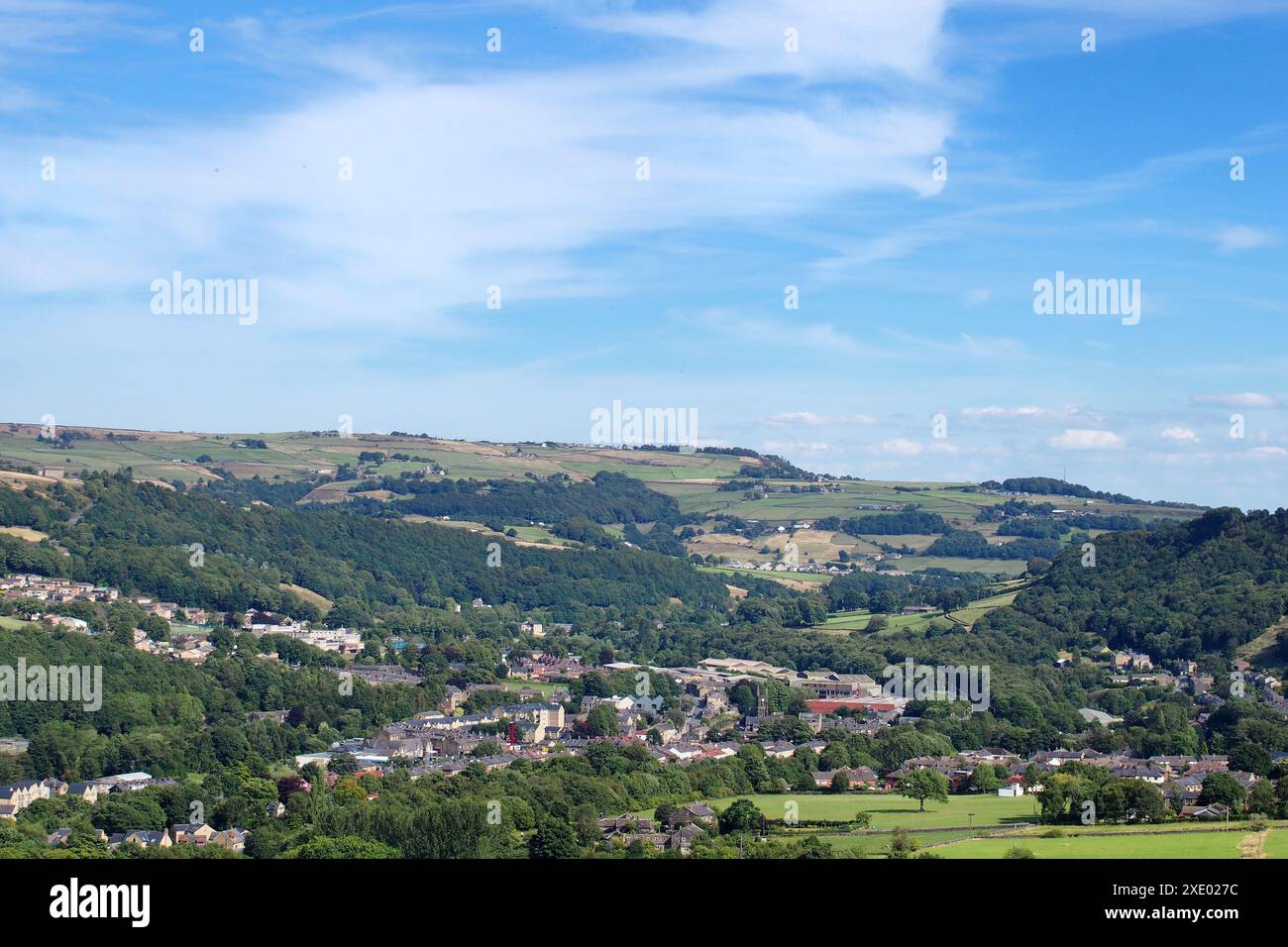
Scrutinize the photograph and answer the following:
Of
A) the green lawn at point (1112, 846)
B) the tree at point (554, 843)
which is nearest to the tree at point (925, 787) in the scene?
the green lawn at point (1112, 846)

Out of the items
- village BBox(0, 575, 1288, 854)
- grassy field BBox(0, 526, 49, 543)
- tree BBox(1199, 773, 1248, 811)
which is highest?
grassy field BBox(0, 526, 49, 543)

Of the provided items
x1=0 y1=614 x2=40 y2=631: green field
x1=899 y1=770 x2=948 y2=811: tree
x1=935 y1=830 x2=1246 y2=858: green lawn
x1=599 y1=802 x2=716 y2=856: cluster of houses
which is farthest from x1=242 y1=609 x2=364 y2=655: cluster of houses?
x1=935 y1=830 x2=1246 y2=858: green lawn

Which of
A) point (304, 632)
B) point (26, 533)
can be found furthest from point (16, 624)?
point (26, 533)

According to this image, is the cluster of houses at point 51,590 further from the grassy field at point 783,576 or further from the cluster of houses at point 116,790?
the grassy field at point 783,576

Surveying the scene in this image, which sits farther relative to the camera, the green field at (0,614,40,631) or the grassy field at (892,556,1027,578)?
the grassy field at (892,556,1027,578)

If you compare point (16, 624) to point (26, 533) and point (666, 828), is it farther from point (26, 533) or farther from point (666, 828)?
point (666, 828)

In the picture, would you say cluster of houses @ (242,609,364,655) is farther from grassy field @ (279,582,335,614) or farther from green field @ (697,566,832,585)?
green field @ (697,566,832,585)
